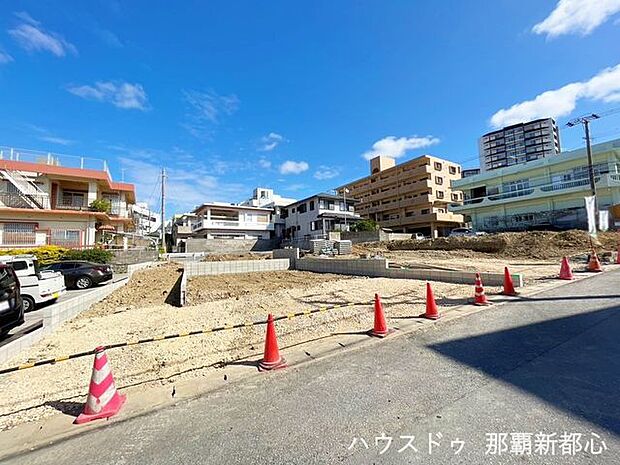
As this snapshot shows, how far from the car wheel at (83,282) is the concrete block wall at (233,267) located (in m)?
3.80

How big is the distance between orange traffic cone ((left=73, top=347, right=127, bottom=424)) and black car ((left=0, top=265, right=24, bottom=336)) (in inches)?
135

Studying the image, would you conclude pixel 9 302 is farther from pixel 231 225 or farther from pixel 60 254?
pixel 231 225

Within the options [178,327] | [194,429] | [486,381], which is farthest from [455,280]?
[194,429]

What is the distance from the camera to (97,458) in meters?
2.12

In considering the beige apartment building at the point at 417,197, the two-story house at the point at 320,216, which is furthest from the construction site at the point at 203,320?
the beige apartment building at the point at 417,197

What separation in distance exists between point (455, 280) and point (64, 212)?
24.3m

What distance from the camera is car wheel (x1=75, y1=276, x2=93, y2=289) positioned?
11.6 m

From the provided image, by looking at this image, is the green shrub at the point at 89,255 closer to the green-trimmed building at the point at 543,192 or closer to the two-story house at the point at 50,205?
the two-story house at the point at 50,205

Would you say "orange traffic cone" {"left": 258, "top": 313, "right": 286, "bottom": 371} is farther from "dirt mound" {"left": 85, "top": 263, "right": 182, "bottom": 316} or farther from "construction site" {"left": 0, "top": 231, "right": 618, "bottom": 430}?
"dirt mound" {"left": 85, "top": 263, "right": 182, "bottom": 316}

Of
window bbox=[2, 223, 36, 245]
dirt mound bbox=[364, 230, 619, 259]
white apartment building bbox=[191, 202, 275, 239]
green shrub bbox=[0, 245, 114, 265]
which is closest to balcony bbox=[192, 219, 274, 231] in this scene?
white apartment building bbox=[191, 202, 275, 239]

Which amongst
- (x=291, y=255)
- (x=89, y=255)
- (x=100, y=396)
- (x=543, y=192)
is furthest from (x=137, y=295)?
(x=543, y=192)

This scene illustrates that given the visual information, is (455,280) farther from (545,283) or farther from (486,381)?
(486,381)

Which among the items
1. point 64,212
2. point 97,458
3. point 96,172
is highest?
point 96,172

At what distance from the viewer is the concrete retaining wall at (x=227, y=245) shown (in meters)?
30.8
